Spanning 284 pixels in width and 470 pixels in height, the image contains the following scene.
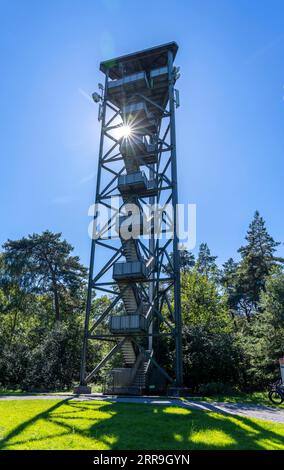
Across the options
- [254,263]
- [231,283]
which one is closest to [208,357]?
[254,263]

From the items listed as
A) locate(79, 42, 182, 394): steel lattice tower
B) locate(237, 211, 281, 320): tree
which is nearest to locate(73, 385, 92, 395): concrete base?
locate(79, 42, 182, 394): steel lattice tower

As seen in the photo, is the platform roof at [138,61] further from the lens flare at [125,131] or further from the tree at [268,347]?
the tree at [268,347]

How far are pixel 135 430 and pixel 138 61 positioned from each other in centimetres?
2651

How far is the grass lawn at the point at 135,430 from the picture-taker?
7012mm

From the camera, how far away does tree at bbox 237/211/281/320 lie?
49375 mm

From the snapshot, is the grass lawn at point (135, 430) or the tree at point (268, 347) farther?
the tree at point (268, 347)

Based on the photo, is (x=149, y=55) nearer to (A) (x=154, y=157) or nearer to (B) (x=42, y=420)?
(A) (x=154, y=157)

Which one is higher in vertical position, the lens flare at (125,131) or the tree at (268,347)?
the lens flare at (125,131)

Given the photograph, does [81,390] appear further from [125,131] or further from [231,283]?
[231,283]

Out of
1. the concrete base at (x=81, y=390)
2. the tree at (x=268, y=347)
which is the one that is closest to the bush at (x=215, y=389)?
the tree at (x=268, y=347)

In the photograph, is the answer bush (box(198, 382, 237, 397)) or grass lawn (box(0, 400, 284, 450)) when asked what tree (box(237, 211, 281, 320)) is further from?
grass lawn (box(0, 400, 284, 450))

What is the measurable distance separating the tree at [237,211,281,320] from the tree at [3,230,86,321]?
25.6m

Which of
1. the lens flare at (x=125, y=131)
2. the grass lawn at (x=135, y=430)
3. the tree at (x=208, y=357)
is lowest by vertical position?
the grass lawn at (x=135, y=430)

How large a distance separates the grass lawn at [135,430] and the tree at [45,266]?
2560cm
